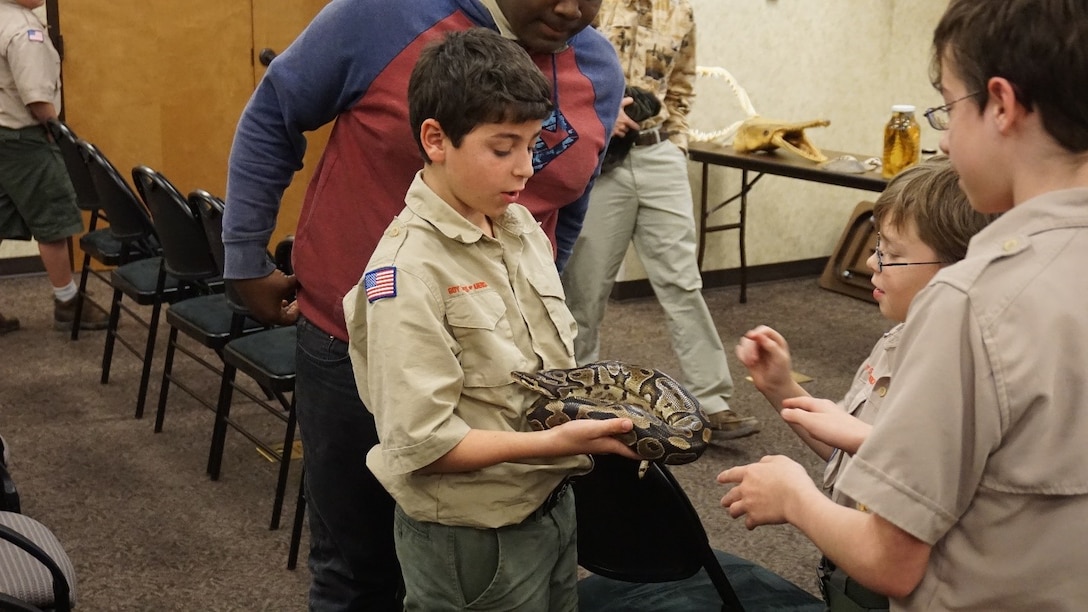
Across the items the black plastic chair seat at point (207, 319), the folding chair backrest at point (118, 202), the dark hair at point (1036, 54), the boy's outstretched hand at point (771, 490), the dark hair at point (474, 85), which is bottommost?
the black plastic chair seat at point (207, 319)

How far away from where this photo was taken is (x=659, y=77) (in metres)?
4.51

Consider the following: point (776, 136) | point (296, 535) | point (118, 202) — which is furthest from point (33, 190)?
point (776, 136)

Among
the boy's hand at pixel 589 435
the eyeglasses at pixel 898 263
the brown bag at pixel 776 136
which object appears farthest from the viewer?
the brown bag at pixel 776 136

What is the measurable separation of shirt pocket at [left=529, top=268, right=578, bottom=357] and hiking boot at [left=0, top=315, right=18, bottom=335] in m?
4.54

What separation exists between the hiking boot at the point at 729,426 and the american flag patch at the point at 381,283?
114 inches

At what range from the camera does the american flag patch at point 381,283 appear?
1.57 metres

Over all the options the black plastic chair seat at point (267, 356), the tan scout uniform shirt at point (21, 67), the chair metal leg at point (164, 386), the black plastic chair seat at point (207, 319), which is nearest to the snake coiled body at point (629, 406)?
the black plastic chair seat at point (267, 356)

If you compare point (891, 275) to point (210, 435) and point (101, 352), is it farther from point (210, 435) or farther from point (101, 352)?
point (101, 352)

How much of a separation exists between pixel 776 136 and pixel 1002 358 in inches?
189

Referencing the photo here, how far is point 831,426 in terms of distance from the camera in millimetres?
1381

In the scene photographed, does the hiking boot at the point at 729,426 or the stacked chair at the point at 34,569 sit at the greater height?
the stacked chair at the point at 34,569

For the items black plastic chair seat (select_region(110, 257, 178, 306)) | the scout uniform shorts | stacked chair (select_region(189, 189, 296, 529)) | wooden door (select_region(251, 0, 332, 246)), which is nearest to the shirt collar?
stacked chair (select_region(189, 189, 296, 529))

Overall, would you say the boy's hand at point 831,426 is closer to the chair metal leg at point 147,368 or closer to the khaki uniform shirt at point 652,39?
the khaki uniform shirt at point 652,39

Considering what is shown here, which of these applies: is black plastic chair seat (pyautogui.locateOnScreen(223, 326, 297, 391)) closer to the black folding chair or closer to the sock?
the black folding chair
